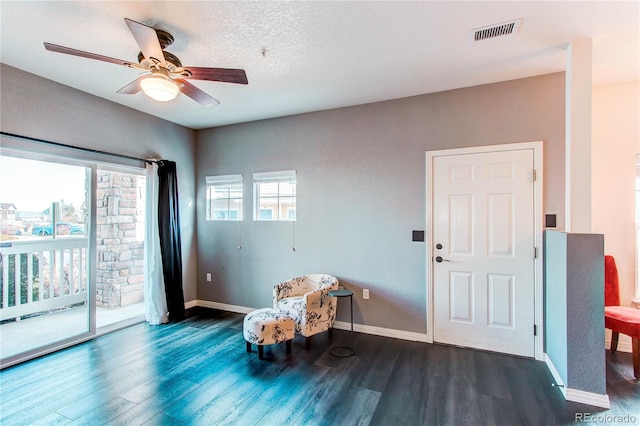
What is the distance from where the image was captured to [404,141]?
131 inches

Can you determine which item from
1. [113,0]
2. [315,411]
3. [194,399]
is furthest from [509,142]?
[194,399]

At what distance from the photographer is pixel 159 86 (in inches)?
80.4

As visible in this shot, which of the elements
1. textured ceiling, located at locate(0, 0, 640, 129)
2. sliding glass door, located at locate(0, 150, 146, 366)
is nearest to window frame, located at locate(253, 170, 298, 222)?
textured ceiling, located at locate(0, 0, 640, 129)

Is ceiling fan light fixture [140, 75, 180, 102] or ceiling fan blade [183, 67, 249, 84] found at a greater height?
ceiling fan blade [183, 67, 249, 84]

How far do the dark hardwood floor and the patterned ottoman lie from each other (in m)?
0.16

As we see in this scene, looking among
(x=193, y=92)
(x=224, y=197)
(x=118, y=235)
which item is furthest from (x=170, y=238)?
(x=193, y=92)

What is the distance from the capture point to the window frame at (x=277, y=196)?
12.9 ft

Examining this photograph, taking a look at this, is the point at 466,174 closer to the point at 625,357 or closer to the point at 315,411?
the point at 625,357

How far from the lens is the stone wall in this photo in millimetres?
4059

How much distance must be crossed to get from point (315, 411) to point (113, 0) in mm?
2999

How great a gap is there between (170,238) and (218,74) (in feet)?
8.68

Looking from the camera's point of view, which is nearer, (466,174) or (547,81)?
(547,81)

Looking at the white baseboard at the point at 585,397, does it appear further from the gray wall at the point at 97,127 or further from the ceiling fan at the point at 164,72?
the gray wall at the point at 97,127

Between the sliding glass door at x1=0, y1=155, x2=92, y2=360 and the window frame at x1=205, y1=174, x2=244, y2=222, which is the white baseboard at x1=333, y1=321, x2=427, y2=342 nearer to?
the window frame at x1=205, y1=174, x2=244, y2=222
